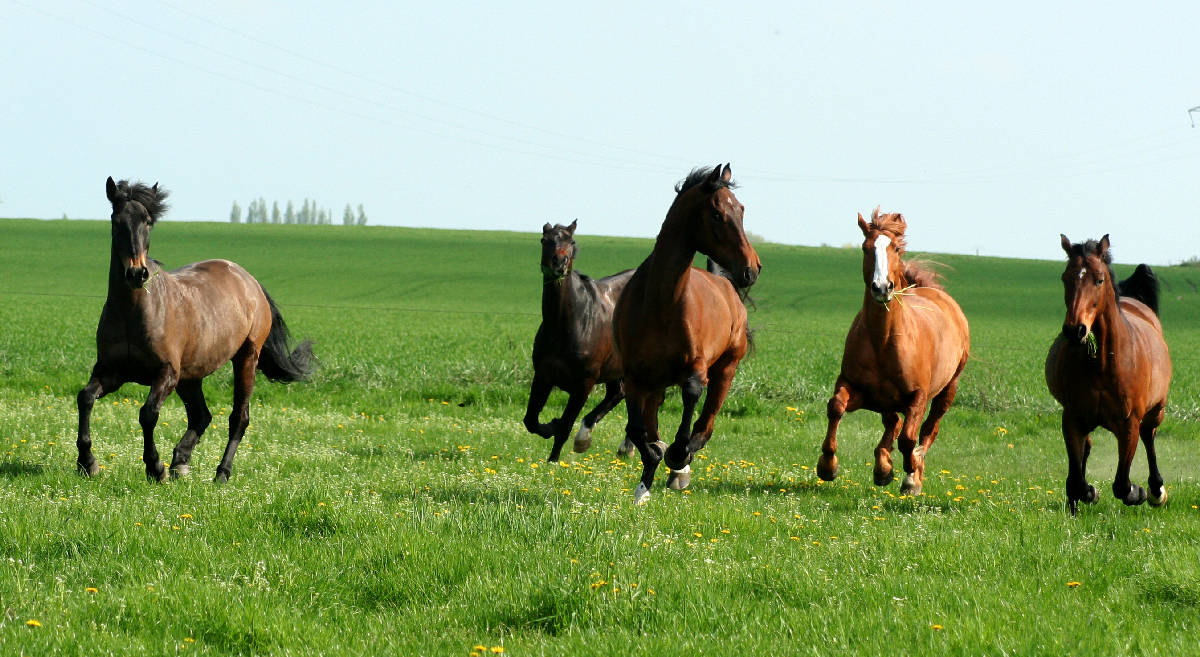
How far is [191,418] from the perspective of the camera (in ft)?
32.0

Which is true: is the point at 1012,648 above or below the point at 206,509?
above

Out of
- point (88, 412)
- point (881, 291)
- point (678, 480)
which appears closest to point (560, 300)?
point (678, 480)

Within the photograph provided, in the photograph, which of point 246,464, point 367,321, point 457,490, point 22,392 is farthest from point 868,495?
point 367,321

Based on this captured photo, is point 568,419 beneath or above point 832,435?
beneath

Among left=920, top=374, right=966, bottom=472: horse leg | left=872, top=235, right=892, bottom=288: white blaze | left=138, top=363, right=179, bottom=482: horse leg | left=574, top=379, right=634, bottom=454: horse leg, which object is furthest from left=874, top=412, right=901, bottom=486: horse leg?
left=138, top=363, right=179, bottom=482: horse leg

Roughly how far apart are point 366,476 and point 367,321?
27876 millimetres

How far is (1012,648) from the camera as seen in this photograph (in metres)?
4.36

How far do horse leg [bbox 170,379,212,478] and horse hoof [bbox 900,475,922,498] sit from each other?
6153 mm

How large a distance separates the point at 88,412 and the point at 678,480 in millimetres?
4769

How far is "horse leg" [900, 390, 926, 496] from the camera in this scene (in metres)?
9.04

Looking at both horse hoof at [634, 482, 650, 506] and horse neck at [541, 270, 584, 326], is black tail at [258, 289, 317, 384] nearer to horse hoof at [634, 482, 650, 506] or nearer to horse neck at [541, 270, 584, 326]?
horse neck at [541, 270, 584, 326]

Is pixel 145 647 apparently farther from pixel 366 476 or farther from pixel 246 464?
pixel 246 464

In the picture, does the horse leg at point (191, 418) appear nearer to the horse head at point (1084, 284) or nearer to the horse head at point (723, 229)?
the horse head at point (723, 229)

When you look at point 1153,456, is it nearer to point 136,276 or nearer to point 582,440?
point 582,440
